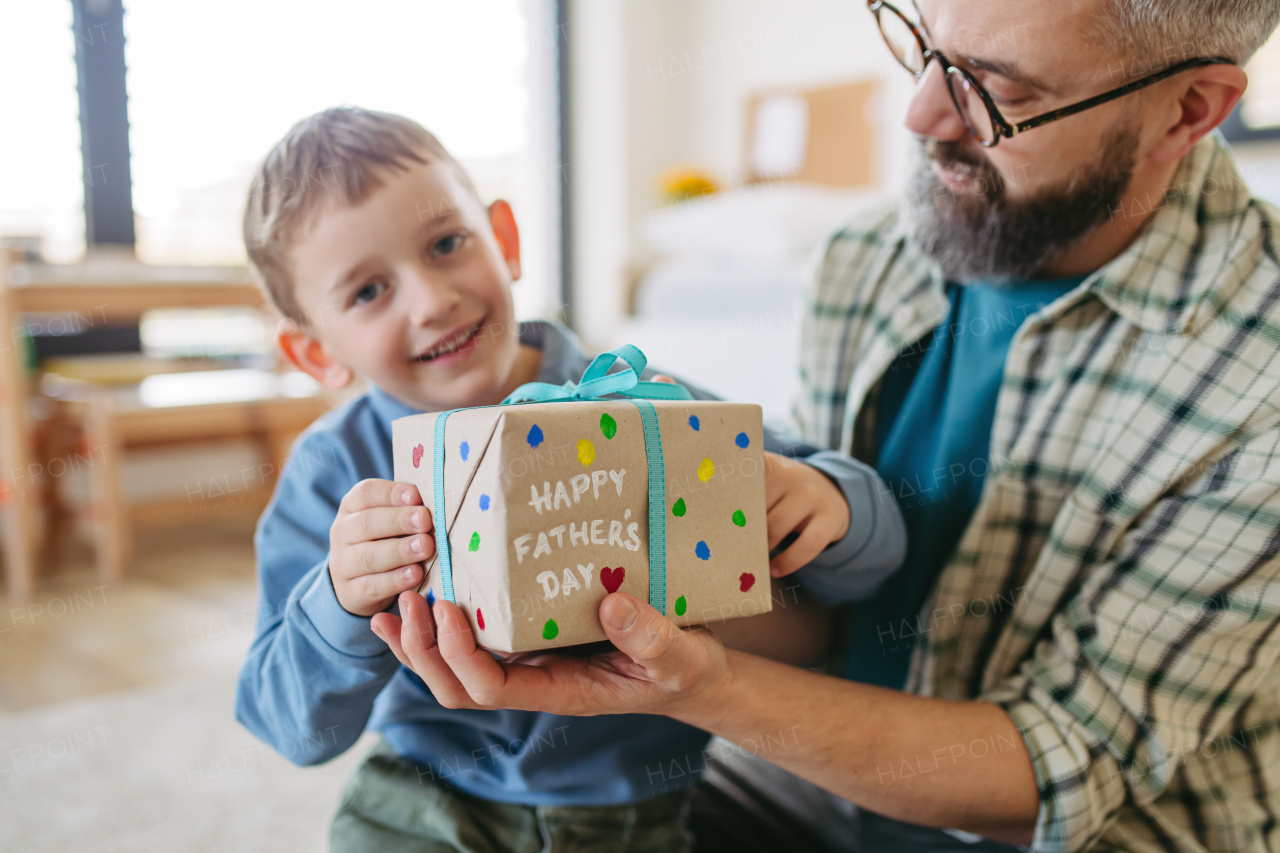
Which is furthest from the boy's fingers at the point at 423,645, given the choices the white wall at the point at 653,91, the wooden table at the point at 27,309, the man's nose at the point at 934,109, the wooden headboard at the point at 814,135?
the wooden headboard at the point at 814,135

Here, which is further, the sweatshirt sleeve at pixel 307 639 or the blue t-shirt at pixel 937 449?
the blue t-shirt at pixel 937 449

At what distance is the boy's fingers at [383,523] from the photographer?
55cm

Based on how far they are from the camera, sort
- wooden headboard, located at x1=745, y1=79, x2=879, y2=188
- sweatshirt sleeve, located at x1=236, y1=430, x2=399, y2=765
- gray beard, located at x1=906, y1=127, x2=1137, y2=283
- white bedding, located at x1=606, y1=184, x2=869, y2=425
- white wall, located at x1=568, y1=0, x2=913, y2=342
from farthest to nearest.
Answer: white wall, located at x1=568, y1=0, x2=913, y2=342
wooden headboard, located at x1=745, y1=79, x2=879, y2=188
white bedding, located at x1=606, y1=184, x2=869, y2=425
gray beard, located at x1=906, y1=127, x2=1137, y2=283
sweatshirt sleeve, located at x1=236, y1=430, x2=399, y2=765

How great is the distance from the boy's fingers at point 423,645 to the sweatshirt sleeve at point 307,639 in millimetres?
75

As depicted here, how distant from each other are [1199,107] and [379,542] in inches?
32.5

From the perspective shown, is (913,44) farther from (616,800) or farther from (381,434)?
(616,800)

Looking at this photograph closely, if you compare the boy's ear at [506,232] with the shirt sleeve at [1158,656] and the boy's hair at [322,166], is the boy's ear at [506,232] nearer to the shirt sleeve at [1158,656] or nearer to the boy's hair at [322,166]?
the boy's hair at [322,166]

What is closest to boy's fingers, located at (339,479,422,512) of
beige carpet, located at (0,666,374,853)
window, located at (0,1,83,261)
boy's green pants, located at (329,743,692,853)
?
boy's green pants, located at (329,743,692,853)

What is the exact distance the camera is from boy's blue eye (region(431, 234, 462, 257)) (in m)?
0.70

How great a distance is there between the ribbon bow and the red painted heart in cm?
12

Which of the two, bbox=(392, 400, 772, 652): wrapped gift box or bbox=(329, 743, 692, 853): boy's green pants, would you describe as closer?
bbox=(392, 400, 772, 652): wrapped gift box

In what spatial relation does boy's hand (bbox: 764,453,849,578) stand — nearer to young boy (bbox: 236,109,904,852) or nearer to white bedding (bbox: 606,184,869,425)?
young boy (bbox: 236,109,904,852)

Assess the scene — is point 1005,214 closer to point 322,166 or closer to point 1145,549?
point 1145,549

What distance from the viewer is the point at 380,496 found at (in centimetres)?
57
